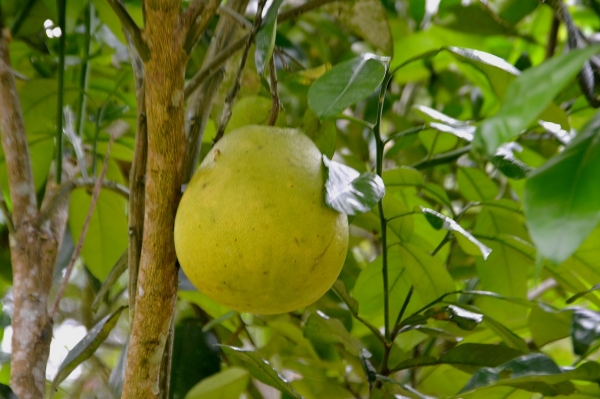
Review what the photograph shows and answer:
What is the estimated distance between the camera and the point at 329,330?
2.20 ft

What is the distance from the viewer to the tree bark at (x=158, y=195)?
0.47m

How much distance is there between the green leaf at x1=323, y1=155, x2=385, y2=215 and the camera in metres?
0.45

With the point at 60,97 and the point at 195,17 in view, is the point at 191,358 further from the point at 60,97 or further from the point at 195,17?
Answer: the point at 195,17

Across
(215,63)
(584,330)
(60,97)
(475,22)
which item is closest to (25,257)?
(60,97)

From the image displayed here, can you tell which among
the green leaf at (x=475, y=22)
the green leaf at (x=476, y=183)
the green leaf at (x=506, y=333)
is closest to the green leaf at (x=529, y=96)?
the green leaf at (x=506, y=333)

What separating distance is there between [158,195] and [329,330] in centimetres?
27

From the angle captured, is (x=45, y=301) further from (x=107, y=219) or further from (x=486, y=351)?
(x=486, y=351)

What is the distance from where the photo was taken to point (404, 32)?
4.08ft

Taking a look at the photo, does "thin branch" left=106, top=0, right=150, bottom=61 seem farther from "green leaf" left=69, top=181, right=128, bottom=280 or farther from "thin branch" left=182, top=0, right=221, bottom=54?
"green leaf" left=69, top=181, right=128, bottom=280

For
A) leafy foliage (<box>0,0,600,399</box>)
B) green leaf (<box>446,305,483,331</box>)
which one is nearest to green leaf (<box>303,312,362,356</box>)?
leafy foliage (<box>0,0,600,399</box>)

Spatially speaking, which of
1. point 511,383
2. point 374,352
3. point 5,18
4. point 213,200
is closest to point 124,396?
point 213,200

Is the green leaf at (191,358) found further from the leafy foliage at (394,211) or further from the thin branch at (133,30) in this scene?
the thin branch at (133,30)

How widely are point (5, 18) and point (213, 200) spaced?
22.9 inches

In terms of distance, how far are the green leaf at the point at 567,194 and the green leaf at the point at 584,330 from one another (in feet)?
0.85
